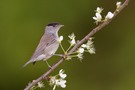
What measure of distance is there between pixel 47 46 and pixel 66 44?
410cm

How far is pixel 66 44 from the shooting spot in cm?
730

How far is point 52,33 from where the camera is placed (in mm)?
3453

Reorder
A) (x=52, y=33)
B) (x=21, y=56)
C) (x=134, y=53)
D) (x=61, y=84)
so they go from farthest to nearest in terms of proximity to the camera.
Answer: (x=134, y=53)
(x=21, y=56)
(x=52, y=33)
(x=61, y=84)

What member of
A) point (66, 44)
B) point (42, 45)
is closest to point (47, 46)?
point (42, 45)

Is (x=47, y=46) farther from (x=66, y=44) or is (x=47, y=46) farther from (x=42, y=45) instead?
(x=66, y=44)

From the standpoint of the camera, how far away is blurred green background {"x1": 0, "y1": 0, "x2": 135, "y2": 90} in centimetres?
721

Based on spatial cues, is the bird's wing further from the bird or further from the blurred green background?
the blurred green background

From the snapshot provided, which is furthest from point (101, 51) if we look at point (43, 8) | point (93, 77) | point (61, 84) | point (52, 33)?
point (61, 84)

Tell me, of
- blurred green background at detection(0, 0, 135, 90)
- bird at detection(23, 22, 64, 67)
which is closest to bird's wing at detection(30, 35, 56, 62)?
bird at detection(23, 22, 64, 67)

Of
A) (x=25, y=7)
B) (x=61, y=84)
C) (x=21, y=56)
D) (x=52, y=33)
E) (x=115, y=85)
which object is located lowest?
(x=61, y=84)

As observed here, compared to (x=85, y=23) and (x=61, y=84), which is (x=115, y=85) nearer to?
(x=85, y=23)

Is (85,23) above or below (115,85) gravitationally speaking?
above

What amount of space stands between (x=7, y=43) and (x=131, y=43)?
1465mm

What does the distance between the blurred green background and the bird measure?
3.53 metres
